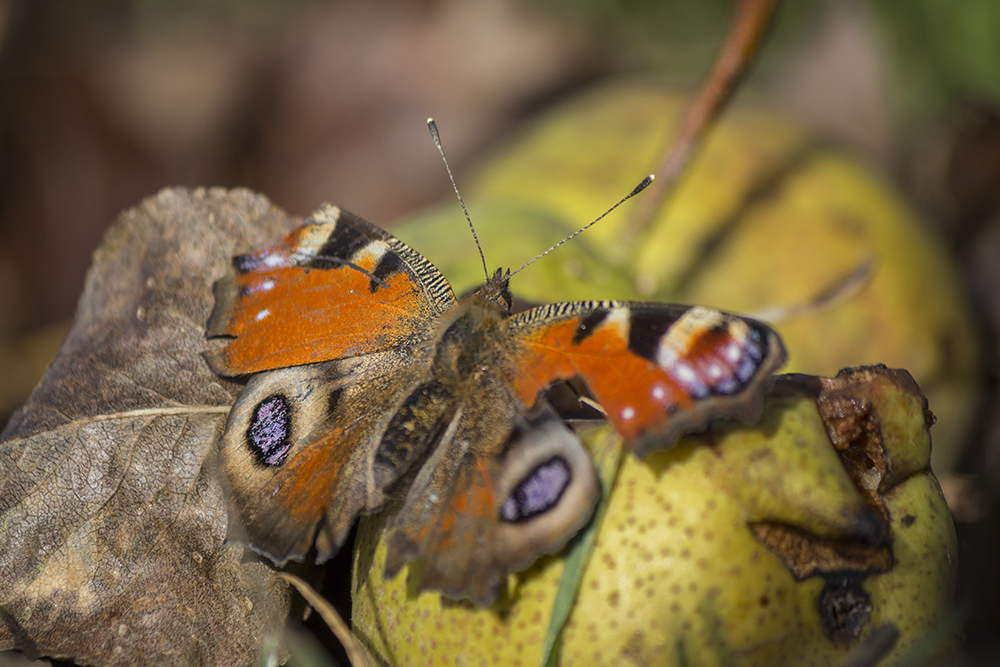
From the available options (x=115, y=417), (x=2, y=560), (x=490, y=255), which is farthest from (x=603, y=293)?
(x=2, y=560)

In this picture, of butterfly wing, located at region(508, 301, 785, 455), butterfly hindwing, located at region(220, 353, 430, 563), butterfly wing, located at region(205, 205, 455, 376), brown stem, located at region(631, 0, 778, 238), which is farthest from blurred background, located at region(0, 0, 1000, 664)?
butterfly wing, located at region(508, 301, 785, 455)

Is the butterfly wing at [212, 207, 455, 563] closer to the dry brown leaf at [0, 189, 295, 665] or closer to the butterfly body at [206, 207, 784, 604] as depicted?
the butterfly body at [206, 207, 784, 604]

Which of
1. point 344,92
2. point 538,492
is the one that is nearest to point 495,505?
point 538,492

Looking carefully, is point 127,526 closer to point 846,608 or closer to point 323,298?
point 323,298

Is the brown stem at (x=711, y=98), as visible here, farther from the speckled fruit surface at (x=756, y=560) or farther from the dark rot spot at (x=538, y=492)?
the dark rot spot at (x=538, y=492)

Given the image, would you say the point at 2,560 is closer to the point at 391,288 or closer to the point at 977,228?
the point at 391,288

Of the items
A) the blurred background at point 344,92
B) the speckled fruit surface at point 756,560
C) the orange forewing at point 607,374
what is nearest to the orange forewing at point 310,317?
the orange forewing at point 607,374

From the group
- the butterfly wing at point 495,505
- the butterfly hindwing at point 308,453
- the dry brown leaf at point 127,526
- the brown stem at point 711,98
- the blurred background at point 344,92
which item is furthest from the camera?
the blurred background at point 344,92
